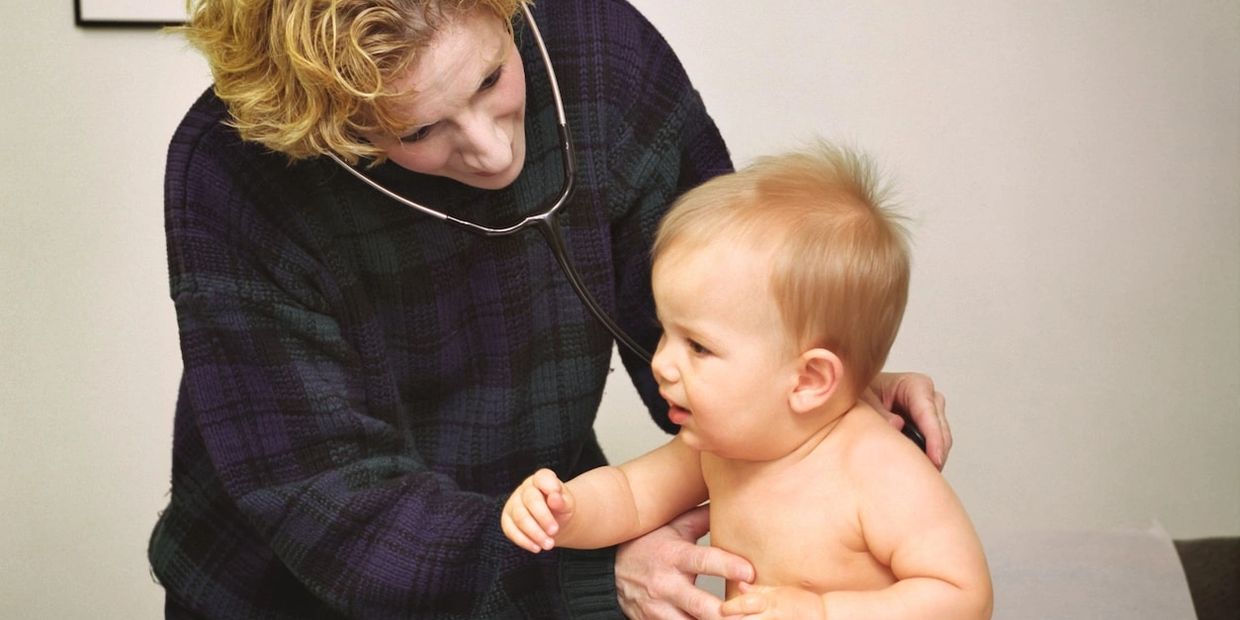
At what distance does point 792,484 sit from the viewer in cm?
127

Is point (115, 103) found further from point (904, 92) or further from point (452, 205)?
point (904, 92)

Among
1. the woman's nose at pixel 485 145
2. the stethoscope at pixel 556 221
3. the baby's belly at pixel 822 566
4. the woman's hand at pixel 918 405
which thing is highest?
the woman's nose at pixel 485 145

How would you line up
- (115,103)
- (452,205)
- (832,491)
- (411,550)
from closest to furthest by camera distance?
1. (832,491)
2. (411,550)
3. (452,205)
4. (115,103)

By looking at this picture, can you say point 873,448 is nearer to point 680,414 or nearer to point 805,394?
point 805,394

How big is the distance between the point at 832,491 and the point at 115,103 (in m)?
1.63

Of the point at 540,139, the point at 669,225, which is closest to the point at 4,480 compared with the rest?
the point at 540,139

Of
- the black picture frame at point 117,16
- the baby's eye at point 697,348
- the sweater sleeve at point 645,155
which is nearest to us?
the baby's eye at point 697,348

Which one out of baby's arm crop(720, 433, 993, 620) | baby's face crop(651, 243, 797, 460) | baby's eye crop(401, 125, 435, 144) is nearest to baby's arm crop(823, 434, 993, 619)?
baby's arm crop(720, 433, 993, 620)

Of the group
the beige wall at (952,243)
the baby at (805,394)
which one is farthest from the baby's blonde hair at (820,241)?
the beige wall at (952,243)

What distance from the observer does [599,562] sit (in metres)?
1.42

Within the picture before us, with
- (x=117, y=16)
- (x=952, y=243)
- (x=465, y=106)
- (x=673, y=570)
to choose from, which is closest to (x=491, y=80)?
(x=465, y=106)

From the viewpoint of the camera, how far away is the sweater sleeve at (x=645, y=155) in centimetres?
156

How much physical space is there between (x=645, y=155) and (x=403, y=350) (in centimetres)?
39

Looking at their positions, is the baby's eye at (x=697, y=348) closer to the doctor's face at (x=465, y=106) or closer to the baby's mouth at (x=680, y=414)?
the baby's mouth at (x=680, y=414)
